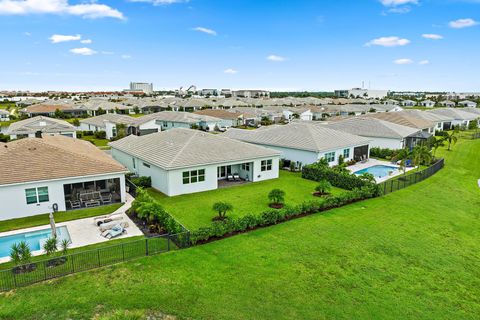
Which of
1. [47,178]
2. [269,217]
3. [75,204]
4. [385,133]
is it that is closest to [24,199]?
[47,178]

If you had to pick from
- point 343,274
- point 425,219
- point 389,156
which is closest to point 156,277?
point 343,274

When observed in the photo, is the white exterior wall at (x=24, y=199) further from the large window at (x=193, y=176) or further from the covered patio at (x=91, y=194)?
the large window at (x=193, y=176)

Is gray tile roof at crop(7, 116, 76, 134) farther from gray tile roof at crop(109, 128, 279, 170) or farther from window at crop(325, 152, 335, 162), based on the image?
window at crop(325, 152, 335, 162)

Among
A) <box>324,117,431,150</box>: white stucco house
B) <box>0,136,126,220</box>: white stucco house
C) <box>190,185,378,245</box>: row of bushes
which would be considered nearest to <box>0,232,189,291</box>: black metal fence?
<box>190,185,378,245</box>: row of bushes

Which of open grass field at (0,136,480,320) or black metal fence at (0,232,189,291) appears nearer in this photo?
open grass field at (0,136,480,320)

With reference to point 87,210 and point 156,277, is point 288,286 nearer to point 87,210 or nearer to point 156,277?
point 156,277

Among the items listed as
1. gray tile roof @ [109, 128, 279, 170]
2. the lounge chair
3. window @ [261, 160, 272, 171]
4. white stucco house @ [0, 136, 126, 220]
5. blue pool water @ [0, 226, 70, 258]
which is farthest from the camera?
window @ [261, 160, 272, 171]
